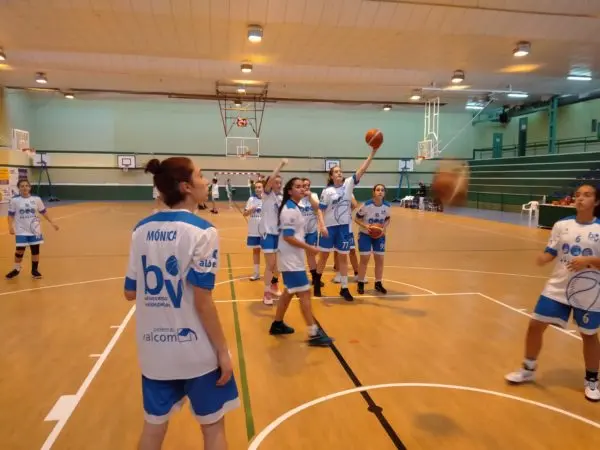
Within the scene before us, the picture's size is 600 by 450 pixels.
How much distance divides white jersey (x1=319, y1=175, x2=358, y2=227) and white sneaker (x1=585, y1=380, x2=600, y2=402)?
381 cm

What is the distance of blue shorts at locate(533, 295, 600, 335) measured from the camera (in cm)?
371

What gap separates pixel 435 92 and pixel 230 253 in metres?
15.4

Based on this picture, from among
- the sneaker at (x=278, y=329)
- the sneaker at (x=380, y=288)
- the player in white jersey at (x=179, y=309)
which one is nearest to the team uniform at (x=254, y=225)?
the sneaker at (x=380, y=288)

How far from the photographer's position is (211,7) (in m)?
9.91

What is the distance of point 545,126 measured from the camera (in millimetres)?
26562

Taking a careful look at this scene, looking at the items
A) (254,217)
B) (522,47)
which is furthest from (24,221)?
(522,47)

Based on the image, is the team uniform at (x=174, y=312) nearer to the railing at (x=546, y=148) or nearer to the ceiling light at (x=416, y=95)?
the ceiling light at (x=416, y=95)

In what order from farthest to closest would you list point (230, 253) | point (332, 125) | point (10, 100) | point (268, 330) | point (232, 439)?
point (332, 125), point (10, 100), point (230, 253), point (268, 330), point (232, 439)

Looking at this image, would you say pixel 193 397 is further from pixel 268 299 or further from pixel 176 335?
pixel 268 299

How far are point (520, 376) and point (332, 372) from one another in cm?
167

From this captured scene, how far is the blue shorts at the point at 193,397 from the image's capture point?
2143 mm

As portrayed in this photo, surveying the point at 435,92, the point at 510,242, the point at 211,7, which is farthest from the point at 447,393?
the point at 435,92

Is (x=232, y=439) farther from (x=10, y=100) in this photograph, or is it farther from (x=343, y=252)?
(x=10, y=100)

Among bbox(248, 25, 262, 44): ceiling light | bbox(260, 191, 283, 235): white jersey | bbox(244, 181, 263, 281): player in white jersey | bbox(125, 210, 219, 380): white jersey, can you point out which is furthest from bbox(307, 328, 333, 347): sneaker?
bbox(248, 25, 262, 44): ceiling light
